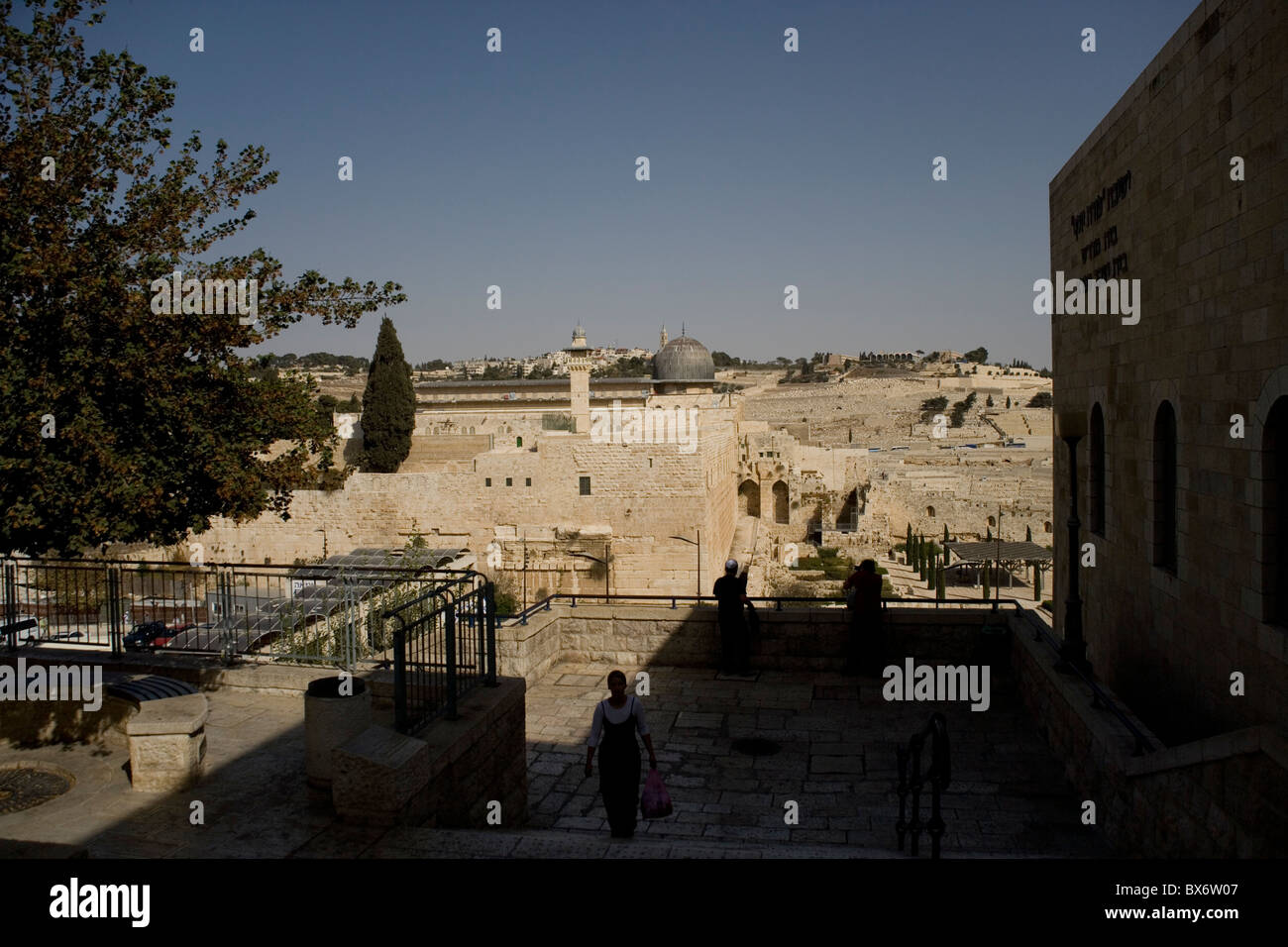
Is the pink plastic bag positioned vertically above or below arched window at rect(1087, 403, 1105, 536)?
below

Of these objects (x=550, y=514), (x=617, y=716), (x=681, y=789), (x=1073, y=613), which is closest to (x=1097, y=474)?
(x=1073, y=613)

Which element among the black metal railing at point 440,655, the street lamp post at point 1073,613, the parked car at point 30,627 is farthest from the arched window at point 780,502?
the black metal railing at point 440,655

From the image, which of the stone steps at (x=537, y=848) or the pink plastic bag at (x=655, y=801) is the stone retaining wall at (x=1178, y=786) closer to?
the stone steps at (x=537, y=848)

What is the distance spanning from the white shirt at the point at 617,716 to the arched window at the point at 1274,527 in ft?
11.9

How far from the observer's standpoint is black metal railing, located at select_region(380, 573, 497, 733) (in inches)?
202

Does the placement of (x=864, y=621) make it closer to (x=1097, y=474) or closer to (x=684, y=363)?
(x=1097, y=474)

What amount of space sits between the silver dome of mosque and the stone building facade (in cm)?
4038

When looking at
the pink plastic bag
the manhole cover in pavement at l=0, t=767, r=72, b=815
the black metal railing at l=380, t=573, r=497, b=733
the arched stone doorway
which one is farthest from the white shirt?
the arched stone doorway

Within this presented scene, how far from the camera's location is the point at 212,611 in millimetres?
8477

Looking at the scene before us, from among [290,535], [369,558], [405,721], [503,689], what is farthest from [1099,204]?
[290,535]

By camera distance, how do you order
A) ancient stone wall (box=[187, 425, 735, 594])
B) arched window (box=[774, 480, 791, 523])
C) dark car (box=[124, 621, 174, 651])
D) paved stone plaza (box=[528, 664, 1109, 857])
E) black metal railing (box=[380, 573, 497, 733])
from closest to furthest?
black metal railing (box=[380, 573, 497, 733]), paved stone plaza (box=[528, 664, 1109, 857]), dark car (box=[124, 621, 174, 651]), ancient stone wall (box=[187, 425, 735, 594]), arched window (box=[774, 480, 791, 523])

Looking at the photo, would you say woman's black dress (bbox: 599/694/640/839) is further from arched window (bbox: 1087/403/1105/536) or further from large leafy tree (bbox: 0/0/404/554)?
arched window (bbox: 1087/403/1105/536)

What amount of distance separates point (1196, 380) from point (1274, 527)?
135 centimetres
